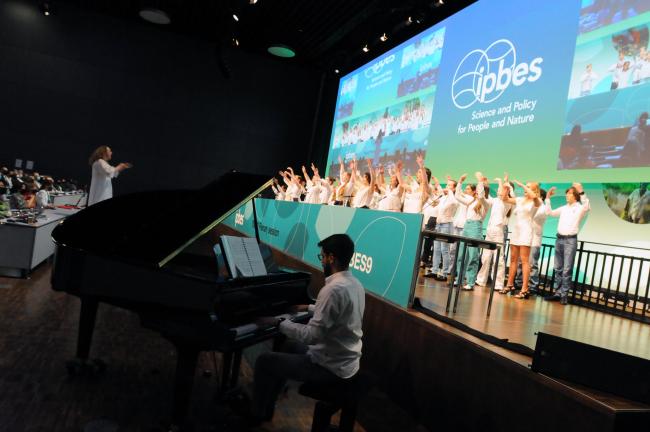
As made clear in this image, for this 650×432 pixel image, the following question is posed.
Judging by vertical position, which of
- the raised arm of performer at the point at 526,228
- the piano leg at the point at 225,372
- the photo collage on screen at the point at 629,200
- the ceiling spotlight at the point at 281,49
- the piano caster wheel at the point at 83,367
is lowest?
the piano caster wheel at the point at 83,367

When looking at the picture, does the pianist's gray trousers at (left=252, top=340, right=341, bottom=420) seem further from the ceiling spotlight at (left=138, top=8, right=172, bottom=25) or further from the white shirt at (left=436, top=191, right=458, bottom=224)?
the ceiling spotlight at (left=138, top=8, right=172, bottom=25)

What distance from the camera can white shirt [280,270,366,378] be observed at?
2.38 metres

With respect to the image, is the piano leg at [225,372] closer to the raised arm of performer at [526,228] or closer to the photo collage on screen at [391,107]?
the raised arm of performer at [526,228]

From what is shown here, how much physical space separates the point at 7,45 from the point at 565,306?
49.9 feet

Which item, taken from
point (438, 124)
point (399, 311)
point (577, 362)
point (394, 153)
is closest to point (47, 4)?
point (394, 153)

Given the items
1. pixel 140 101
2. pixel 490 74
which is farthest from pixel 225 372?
pixel 140 101

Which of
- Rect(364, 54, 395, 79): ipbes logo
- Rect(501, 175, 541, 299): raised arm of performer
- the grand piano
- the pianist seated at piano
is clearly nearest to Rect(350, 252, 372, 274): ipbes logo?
the grand piano

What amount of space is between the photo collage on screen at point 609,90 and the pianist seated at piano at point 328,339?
4950 millimetres

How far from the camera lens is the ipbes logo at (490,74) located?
737cm

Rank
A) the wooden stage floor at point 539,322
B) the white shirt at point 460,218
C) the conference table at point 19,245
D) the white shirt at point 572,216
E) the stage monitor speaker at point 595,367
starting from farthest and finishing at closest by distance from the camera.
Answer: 1. the white shirt at point 460,218
2. the white shirt at point 572,216
3. the conference table at point 19,245
4. the wooden stage floor at point 539,322
5. the stage monitor speaker at point 595,367

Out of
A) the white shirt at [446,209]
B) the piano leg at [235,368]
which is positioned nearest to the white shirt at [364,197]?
the white shirt at [446,209]

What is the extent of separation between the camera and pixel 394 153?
10625 millimetres

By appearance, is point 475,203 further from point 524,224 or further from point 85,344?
point 85,344

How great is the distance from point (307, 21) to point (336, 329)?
12.0 m
